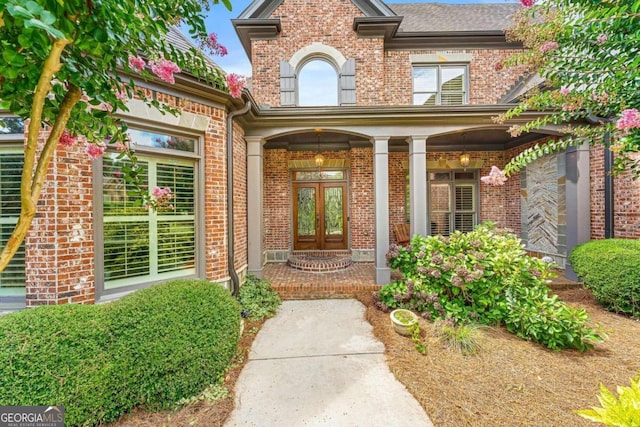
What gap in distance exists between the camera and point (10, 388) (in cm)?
196

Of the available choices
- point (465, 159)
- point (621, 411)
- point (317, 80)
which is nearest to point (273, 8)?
point (317, 80)

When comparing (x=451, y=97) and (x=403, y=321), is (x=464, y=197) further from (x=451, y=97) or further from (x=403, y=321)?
(x=403, y=321)

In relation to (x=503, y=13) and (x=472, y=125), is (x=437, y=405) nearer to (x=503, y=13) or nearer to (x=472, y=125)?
(x=472, y=125)

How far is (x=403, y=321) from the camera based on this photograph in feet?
11.9

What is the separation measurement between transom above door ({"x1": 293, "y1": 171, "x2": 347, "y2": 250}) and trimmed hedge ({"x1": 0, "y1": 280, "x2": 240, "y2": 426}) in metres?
4.90

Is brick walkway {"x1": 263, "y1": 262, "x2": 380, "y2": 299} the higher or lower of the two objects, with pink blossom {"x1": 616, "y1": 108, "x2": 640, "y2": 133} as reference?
lower

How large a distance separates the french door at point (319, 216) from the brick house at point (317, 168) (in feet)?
0.13

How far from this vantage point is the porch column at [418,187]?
199 inches

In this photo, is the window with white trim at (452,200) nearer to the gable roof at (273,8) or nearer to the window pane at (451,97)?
the window pane at (451,97)

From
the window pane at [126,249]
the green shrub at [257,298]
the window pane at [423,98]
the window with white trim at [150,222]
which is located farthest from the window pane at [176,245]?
the window pane at [423,98]

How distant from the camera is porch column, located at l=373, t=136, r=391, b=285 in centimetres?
509

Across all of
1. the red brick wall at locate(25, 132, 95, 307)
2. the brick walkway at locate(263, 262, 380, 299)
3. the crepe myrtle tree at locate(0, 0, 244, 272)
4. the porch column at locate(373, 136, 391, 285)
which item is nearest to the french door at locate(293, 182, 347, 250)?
the brick walkway at locate(263, 262, 380, 299)

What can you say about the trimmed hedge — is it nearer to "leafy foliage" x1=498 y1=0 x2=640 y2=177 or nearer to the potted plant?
the potted plant

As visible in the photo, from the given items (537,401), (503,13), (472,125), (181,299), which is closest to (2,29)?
(181,299)
